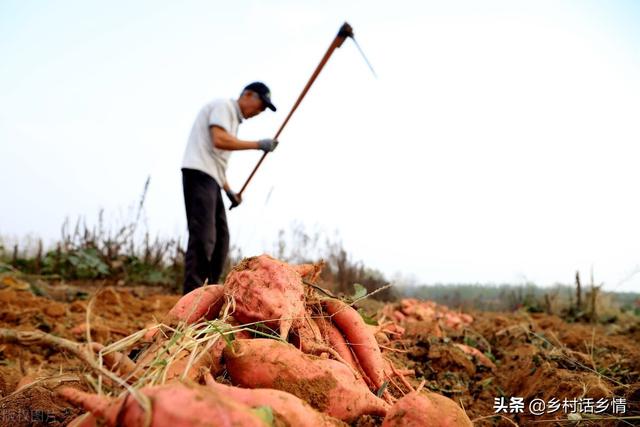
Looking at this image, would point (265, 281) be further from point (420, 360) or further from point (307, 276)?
point (420, 360)

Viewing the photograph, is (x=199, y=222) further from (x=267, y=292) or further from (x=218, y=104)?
(x=267, y=292)

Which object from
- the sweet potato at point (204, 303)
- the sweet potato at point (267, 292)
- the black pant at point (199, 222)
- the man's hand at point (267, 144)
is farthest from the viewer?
the man's hand at point (267, 144)

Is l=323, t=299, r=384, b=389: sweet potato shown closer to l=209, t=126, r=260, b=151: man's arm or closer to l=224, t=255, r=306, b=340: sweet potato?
l=224, t=255, r=306, b=340: sweet potato

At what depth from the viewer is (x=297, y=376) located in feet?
4.38

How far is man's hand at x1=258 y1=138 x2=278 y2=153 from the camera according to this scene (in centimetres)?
457

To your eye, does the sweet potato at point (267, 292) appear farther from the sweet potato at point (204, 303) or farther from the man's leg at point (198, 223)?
the man's leg at point (198, 223)

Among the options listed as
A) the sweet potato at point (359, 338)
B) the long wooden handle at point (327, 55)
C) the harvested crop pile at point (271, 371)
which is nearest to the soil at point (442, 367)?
the harvested crop pile at point (271, 371)

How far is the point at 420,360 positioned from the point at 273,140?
8.69 ft

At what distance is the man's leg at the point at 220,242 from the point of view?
4.58m

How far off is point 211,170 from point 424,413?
11.4 ft

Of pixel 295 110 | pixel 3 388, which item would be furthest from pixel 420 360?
pixel 295 110

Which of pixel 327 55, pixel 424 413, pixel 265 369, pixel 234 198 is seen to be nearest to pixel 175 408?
pixel 265 369

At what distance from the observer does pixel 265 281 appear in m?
1.72

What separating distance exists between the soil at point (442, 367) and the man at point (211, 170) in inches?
30.7
